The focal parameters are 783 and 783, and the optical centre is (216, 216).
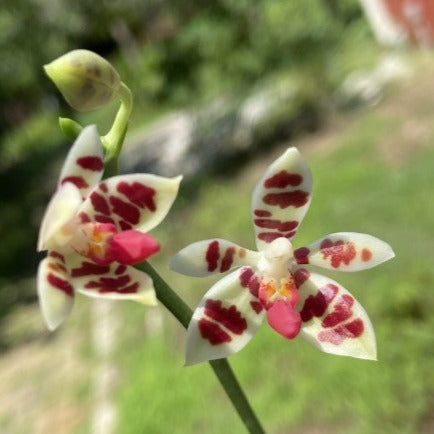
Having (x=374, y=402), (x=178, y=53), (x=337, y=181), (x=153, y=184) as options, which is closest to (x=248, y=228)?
(x=337, y=181)

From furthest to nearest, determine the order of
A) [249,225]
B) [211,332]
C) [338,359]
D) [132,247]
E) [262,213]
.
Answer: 1. [249,225]
2. [338,359]
3. [262,213]
4. [211,332]
5. [132,247]

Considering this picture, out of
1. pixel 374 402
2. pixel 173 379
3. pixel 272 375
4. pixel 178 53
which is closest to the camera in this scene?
pixel 374 402

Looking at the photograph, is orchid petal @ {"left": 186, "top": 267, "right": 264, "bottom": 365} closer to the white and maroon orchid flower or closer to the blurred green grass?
the white and maroon orchid flower

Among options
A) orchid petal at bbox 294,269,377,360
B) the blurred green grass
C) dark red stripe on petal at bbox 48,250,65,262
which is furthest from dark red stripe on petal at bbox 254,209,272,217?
the blurred green grass

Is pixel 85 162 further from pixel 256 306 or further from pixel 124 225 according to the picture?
pixel 256 306

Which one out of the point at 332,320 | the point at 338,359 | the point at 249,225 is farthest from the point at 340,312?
the point at 249,225

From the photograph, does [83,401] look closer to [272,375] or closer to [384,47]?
[272,375]
